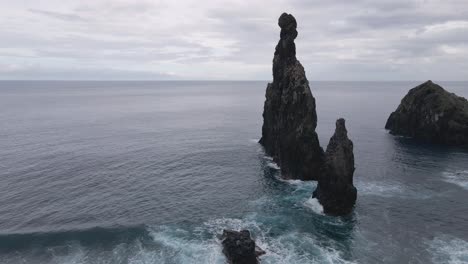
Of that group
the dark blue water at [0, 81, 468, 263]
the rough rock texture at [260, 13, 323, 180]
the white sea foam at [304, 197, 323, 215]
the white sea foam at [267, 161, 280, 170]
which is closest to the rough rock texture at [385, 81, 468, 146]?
the dark blue water at [0, 81, 468, 263]

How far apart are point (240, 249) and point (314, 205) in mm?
23123

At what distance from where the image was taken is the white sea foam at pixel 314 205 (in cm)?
6900

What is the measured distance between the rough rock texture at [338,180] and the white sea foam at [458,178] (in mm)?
28810

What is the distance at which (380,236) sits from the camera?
59.9 metres

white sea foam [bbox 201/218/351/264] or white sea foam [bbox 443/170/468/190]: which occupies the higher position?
white sea foam [bbox 443/170/468/190]

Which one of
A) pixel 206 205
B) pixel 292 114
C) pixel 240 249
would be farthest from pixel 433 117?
pixel 240 249

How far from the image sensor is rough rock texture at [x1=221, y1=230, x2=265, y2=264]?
172 ft

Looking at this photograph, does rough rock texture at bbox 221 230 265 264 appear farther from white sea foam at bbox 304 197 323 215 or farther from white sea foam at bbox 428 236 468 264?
white sea foam at bbox 428 236 468 264

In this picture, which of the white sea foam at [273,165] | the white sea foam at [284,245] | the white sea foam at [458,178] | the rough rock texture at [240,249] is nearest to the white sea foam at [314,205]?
the white sea foam at [284,245]

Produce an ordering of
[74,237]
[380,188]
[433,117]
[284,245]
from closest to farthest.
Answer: [284,245] < [74,237] < [380,188] < [433,117]

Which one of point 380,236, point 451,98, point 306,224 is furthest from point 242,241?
point 451,98

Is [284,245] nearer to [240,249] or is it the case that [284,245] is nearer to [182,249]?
[240,249]

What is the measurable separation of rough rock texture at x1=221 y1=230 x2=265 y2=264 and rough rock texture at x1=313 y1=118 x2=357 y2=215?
19.9 metres

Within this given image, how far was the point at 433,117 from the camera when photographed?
118 meters
